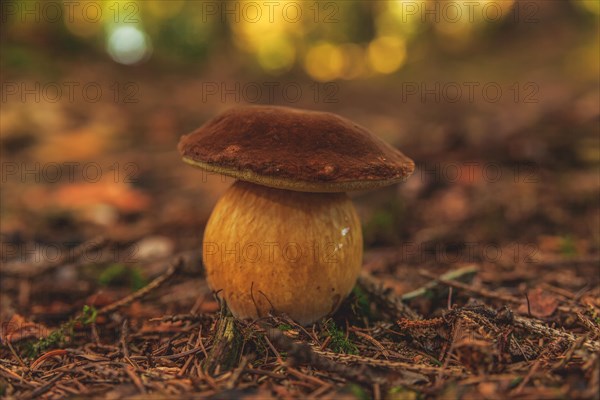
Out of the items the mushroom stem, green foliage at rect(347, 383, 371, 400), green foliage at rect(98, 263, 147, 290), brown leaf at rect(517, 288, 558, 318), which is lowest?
green foliage at rect(98, 263, 147, 290)

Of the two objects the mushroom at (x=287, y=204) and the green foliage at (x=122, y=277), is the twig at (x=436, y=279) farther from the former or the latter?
the green foliage at (x=122, y=277)

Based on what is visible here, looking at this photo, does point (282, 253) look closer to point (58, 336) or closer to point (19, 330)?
point (58, 336)

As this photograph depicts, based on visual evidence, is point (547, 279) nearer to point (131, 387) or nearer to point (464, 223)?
point (464, 223)

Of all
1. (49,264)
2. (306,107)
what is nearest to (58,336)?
(49,264)

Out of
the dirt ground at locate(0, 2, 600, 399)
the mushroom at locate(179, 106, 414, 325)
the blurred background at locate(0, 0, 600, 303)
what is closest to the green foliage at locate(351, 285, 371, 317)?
the dirt ground at locate(0, 2, 600, 399)

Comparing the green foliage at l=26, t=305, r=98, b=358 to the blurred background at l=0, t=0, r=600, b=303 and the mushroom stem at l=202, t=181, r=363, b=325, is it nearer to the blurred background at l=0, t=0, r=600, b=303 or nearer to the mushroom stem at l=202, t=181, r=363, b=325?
the mushroom stem at l=202, t=181, r=363, b=325

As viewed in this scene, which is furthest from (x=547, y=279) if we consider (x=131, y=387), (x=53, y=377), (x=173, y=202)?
→ (x=173, y=202)
